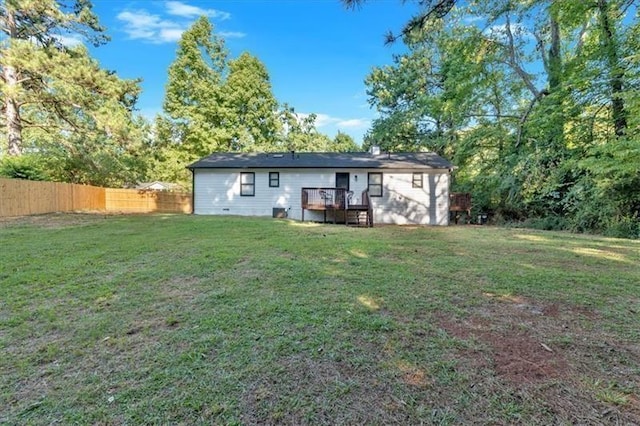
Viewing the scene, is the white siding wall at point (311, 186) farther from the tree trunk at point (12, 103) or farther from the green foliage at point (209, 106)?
the green foliage at point (209, 106)

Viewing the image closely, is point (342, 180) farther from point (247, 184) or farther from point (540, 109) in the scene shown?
point (540, 109)

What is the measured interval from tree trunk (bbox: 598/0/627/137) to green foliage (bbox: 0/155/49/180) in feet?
67.5

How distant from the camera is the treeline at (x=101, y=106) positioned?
14648mm

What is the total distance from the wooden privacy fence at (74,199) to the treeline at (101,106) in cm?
94

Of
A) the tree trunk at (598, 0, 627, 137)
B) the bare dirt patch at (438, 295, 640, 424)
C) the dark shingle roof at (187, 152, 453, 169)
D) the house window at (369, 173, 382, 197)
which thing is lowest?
the bare dirt patch at (438, 295, 640, 424)

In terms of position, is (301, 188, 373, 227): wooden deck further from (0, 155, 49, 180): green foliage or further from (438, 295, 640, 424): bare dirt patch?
(0, 155, 49, 180): green foliage

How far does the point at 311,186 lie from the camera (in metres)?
15.5

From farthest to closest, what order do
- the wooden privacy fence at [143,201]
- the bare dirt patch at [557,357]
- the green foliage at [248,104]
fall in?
the green foliage at [248,104] → the wooden privacy fence at [143,201] → the bare dirt patch at [557,357]

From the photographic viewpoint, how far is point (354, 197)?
598 inches

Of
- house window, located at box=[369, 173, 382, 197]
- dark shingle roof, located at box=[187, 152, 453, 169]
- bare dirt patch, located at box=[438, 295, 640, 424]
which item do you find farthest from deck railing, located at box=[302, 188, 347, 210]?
bare dirt patch, located at box=[438, 295, 640, 424]

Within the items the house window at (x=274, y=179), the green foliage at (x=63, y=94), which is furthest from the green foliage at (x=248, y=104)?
the house window at (x=274, y=179)

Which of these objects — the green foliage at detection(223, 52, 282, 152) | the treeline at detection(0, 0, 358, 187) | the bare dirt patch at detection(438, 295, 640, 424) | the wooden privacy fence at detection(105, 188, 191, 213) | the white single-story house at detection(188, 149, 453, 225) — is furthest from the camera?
the green foliage at detection(223, 52, 282, 152)

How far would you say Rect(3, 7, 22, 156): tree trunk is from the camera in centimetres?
1424

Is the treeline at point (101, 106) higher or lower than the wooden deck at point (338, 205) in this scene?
higher
